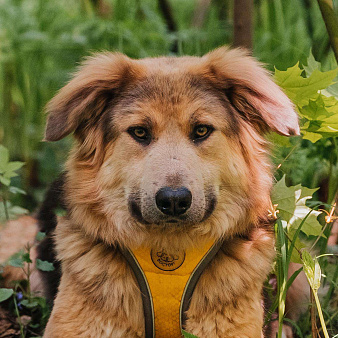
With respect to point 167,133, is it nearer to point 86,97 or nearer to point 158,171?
point 158,171

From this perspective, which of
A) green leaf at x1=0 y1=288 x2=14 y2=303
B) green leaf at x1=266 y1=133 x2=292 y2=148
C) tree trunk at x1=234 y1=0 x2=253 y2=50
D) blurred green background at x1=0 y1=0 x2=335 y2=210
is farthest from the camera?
blurred green background at x1=0 y1=0 x2=335 y2=210

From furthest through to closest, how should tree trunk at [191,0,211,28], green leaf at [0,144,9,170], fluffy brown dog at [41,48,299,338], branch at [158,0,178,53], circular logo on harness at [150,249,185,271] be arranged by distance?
1. tree trunk at [191,0,211,28]
2. branch at [158,0,178,53]
3. green leaf at [0,144,9,170]
4. circular logo on harness at [150,249,185,271]
5. fluffy brown dog at [41,48,299,338]

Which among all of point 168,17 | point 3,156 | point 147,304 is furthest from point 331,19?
point 168,17

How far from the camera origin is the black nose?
2420 millimetres

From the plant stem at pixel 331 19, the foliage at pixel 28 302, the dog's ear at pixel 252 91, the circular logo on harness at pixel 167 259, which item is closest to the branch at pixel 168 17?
the plant stem at pixel 331 19

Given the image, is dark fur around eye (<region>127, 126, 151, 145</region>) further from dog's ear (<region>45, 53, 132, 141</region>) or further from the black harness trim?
the black harness trim

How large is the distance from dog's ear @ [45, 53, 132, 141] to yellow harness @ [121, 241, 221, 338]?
0.79 m

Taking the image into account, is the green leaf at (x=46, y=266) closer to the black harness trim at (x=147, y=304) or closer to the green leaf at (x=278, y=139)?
the black harness trim at (x=147, y=304)

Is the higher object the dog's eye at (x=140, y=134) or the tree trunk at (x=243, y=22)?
the tree trunk at (x=243, y=22)

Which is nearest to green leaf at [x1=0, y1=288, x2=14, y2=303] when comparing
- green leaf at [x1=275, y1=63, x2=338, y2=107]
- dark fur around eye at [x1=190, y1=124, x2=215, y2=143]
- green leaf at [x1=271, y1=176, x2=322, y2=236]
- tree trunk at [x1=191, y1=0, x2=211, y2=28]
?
dark fur around eye at [x1=190, y1=124, x2=215, y2=143]

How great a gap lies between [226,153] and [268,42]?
10.6ft

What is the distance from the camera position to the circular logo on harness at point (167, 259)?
2771mm

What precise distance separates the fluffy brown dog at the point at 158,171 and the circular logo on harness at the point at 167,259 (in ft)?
0.12

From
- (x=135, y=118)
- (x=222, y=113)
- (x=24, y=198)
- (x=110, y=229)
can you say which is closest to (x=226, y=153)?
(x=222, y=113)
